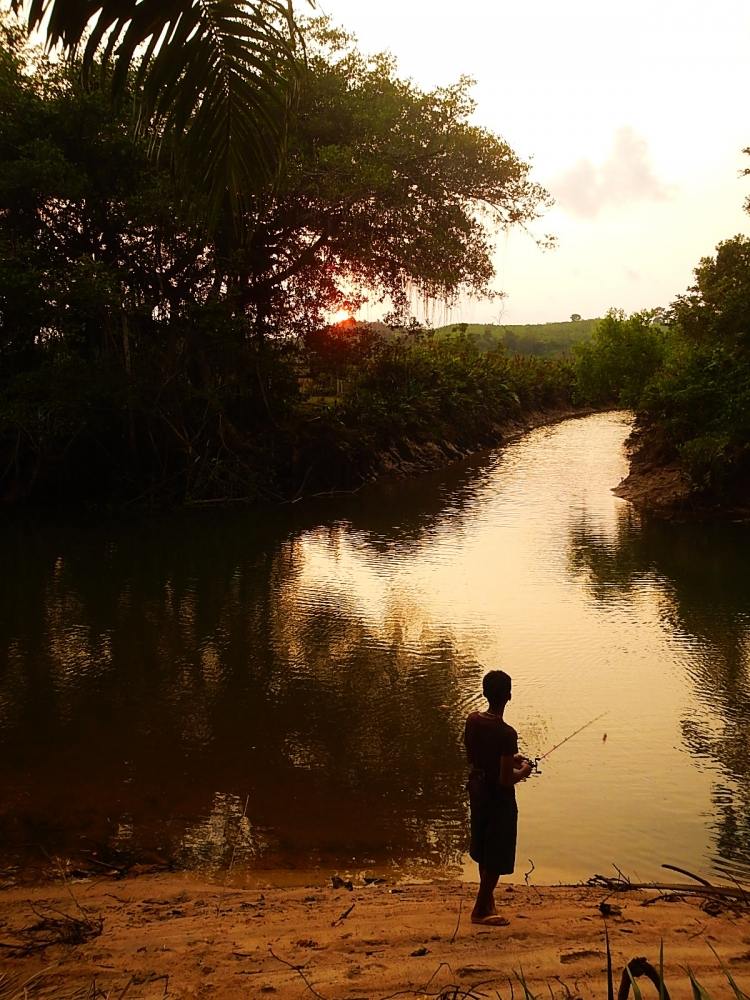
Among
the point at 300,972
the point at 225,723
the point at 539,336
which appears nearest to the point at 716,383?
the point at 225,723

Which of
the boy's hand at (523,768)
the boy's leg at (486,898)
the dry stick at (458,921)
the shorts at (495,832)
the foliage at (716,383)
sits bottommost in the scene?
the dry stick at (458,921)

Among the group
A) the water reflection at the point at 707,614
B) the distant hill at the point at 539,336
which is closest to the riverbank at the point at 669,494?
the water reflection at the point at 707,614

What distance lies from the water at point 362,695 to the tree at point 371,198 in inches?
311

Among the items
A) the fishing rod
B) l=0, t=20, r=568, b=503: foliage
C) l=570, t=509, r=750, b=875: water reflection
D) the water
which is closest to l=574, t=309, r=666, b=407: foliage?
l=0, t=20, r=568, b=503: foliage

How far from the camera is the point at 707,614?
10430 millimetres

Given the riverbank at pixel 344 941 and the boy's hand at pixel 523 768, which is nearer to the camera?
the riverbank at pixel 344 941

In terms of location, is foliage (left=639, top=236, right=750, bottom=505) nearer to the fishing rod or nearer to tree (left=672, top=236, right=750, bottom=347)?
tree (left=672, top=236, right=750, bottom=347)

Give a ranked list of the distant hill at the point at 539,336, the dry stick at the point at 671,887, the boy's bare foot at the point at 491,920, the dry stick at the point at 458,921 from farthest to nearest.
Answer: the distant hill at the point at 539,336
the dry stick at the point at 671,887
the boy's bare foot at the point at 491,920
the dry stick at the point at 458,921

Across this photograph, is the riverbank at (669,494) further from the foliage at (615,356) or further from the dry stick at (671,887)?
the foliage at (615,356)

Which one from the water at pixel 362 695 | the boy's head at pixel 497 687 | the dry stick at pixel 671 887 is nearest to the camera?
the boy's head at pixel 497 687

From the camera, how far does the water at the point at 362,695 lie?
521 centimetres

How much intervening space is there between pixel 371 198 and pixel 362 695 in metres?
14.3

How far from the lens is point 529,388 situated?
138 feet

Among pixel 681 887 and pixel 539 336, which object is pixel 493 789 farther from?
pixel 539 336
